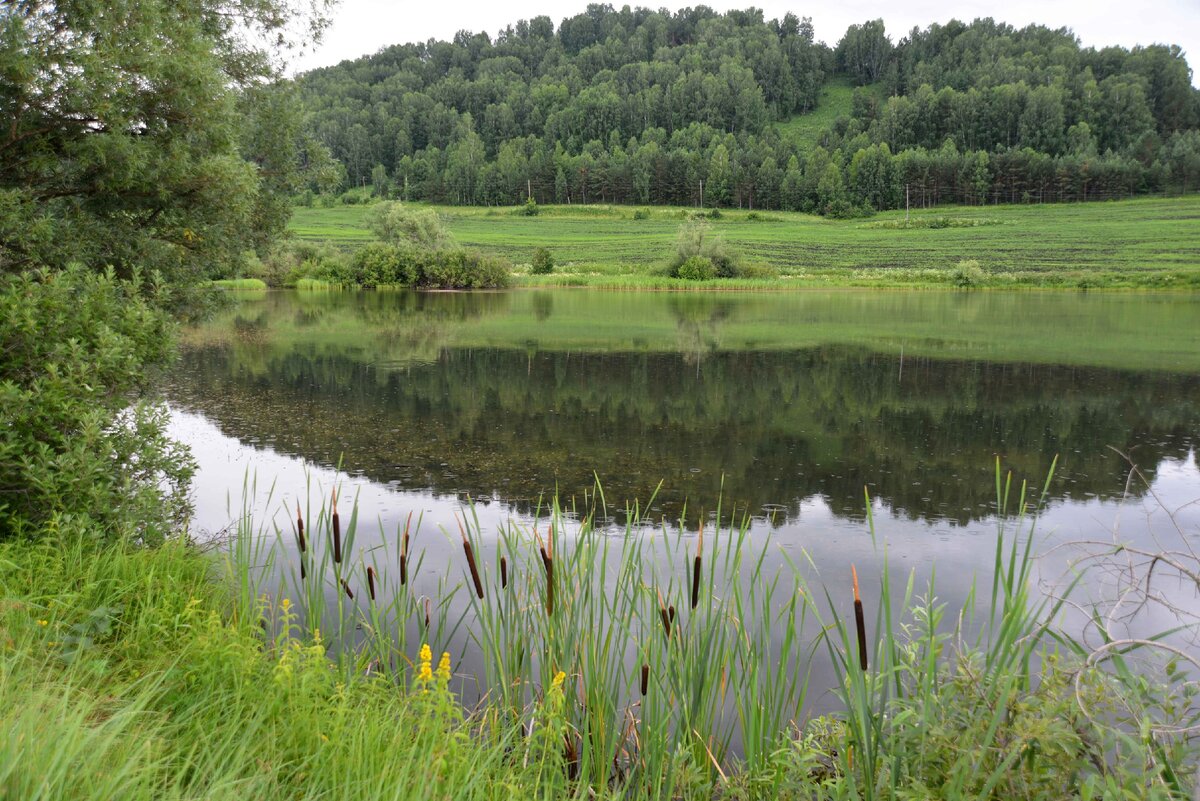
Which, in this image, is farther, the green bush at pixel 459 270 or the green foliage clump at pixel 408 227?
the green foliage clump at pixel 408 227

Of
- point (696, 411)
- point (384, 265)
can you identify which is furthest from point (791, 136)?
point (696, 411)

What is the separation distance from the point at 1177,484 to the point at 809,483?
15.9 ft

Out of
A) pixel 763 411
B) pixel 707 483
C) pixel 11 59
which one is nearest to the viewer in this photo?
pixel 11 59

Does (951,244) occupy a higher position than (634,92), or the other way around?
(634,92)

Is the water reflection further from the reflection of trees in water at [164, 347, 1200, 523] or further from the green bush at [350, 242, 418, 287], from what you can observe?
the green bush at [350, 242, 418, 287]

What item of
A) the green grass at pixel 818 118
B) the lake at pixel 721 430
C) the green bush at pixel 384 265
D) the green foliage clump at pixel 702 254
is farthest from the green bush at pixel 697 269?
the green grass at pixel 818 118

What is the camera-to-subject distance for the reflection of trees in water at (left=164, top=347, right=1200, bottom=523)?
1067cm

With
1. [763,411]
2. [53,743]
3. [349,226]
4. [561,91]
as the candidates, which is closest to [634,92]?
[561,91]

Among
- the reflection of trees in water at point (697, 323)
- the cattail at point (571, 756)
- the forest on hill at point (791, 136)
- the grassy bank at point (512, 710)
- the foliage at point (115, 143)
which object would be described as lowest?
the reflection of trees in water at point (697, 323)

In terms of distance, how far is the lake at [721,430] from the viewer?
8859 millimetres

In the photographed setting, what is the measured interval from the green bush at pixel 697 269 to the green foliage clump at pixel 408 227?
19256 millimetres

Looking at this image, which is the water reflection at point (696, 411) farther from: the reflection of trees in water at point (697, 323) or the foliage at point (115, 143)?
the foliage at point (115, 143)

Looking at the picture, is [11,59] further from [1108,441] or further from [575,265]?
[575,265]

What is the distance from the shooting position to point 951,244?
306ft
